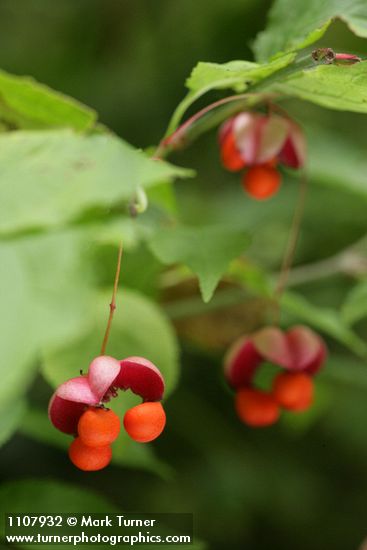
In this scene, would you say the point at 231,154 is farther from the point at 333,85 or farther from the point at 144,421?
the point at 144,421

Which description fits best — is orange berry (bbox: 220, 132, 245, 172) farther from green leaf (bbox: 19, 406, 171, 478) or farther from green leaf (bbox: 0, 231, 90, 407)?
green leaf (bbox: 0, 231, 90, 407)

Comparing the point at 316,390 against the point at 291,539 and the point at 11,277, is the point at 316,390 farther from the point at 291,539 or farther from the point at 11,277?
the point at 11,277

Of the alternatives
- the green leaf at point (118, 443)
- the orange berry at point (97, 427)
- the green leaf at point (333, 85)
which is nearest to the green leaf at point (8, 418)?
the green leaf at point (118, 443)

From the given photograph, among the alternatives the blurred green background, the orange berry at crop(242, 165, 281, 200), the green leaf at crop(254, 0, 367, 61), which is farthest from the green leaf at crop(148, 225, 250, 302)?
the blurred green background

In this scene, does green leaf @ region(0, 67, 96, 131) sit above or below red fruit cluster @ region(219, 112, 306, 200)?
above

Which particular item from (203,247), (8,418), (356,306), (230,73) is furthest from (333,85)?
(8,418)

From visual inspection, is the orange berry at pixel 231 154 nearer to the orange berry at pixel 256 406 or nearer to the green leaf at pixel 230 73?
the green leaf at pixel 230 73

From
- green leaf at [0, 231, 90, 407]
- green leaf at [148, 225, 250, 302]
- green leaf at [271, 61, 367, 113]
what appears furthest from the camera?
green leaf at [148, 225, 250, 302]
